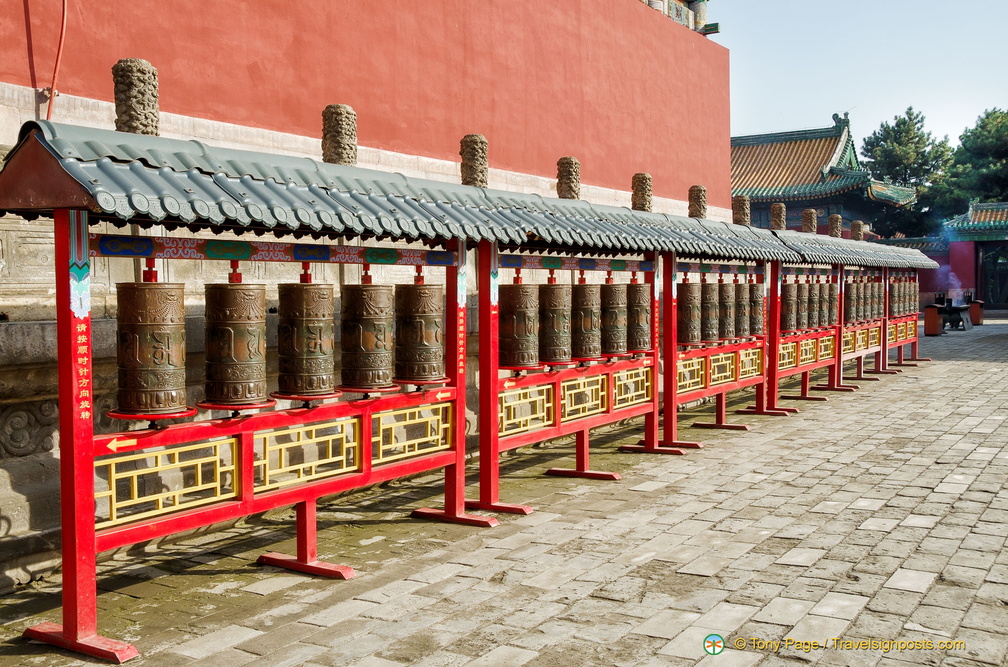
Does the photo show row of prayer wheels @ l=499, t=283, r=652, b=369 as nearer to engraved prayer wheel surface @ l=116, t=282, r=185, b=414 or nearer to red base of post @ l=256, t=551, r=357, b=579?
red base of post @ l=256, t=551, r=357, b=579

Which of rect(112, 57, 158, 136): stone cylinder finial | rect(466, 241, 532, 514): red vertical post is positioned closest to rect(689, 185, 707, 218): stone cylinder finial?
rect(466, 241, 532, 514): red vertical post

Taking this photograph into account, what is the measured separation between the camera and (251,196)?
502 centimetres

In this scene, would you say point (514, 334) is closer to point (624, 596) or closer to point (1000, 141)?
point (624, 596)

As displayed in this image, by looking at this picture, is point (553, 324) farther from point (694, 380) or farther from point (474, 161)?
point (694, 380)

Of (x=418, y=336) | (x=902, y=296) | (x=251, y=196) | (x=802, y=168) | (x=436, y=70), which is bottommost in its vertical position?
(x=418, y=336)

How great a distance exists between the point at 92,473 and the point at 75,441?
185mm

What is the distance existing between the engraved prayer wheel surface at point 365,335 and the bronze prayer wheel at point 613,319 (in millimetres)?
3111

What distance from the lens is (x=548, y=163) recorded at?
12.6 meters

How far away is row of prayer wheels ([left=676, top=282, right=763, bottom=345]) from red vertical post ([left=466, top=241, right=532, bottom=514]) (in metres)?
3.88

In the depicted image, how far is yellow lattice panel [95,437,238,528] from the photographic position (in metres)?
5.18

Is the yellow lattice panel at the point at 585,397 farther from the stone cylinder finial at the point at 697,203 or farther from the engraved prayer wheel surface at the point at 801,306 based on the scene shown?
the engraved prayer wheel surface at the point at 801,306

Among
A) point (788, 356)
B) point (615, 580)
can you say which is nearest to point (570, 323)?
point (615, 580)

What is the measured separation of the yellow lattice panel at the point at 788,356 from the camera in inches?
519

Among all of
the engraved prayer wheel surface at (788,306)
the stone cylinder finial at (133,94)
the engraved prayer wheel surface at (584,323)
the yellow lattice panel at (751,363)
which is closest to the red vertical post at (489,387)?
the engraved prayer wheel surface at (584,323)
